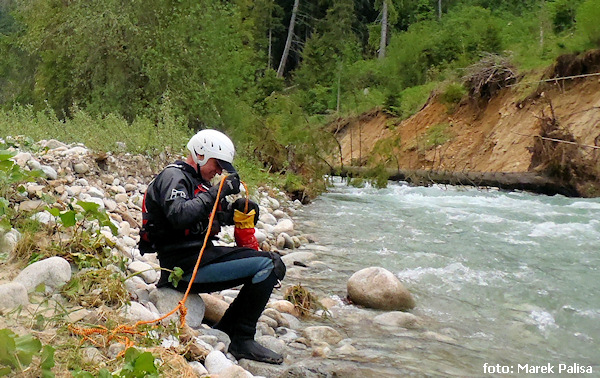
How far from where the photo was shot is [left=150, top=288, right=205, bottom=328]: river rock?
3.59 metres

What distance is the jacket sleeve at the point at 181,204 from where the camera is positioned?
331 cm

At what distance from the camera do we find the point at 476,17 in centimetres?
2536

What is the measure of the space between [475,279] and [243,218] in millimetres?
3071

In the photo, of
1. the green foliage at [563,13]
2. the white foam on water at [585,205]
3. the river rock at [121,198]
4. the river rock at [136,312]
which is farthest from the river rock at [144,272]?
the green foliage at [563,13]

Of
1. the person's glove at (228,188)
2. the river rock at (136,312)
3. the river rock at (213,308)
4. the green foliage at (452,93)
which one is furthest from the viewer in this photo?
the green foliage at (452,93)

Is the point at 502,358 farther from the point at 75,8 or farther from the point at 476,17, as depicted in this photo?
the point at 476,17

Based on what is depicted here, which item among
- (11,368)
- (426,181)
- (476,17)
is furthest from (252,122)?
(476,17)

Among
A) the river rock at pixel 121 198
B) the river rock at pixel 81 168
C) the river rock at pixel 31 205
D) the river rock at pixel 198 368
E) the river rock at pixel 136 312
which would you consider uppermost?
the river rock at pixel 81 168

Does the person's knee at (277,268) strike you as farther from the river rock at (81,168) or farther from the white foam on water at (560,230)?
the white foam on water at (560,230)

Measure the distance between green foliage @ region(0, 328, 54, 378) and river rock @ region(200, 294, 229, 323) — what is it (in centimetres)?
181

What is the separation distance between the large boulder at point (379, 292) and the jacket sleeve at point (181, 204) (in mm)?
2043

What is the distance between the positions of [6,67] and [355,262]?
17517 mm

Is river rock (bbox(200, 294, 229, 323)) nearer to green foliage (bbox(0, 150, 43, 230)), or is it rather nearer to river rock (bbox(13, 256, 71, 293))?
river rock (bbox(13, 256, 71, 293))

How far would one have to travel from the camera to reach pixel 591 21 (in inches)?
547
